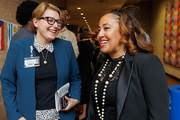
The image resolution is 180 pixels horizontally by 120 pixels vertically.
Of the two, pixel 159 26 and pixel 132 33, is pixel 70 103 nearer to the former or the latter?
pixel 132 33

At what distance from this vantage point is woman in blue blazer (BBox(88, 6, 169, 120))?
2.89 feet

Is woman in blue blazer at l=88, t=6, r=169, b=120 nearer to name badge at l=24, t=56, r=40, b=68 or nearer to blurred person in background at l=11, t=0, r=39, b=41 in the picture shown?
name badge at l=24, t=56, r=40, b=68

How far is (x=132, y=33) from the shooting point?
3.56ft

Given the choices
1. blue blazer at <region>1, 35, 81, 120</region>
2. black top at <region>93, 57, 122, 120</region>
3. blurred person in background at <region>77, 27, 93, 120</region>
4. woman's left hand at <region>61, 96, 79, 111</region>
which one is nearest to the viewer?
black top at <region>93, 57, 122, 120</region>

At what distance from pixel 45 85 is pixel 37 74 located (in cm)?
11

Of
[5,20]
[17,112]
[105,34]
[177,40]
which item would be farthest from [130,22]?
[177,40]

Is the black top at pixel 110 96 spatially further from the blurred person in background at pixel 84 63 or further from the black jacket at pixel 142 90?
the blurred person in background at pixel 84 63

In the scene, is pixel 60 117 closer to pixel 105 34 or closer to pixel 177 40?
pixel 105 34

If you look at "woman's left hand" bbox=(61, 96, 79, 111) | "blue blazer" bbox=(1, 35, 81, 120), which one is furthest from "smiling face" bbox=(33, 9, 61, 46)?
"woman's left hand" bbox=(61, 96, 79, 111)

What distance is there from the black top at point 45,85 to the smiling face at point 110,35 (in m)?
0.48

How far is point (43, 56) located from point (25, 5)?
31.8 inches

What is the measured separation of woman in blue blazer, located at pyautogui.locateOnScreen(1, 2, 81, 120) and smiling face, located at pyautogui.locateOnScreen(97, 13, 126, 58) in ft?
1.33

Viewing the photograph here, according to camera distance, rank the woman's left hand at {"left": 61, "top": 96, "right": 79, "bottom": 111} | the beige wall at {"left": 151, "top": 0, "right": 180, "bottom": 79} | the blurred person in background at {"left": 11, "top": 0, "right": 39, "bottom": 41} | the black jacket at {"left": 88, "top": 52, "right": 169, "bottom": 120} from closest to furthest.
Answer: the black jacket at {"left": 88, "top": 52, "right": 169, "bottom": 120} < the woman's left hand at {"left": 61, "top": 96, "right": 79, "bottom": 111} < the blurred person in background at {"left": 11, "top": 0, "right": 39, "bottom": 41} < the beige wall at {"left": 151, "top": 0, "right": 180, "bottom": 79}

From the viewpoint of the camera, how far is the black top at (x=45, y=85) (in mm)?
1249
